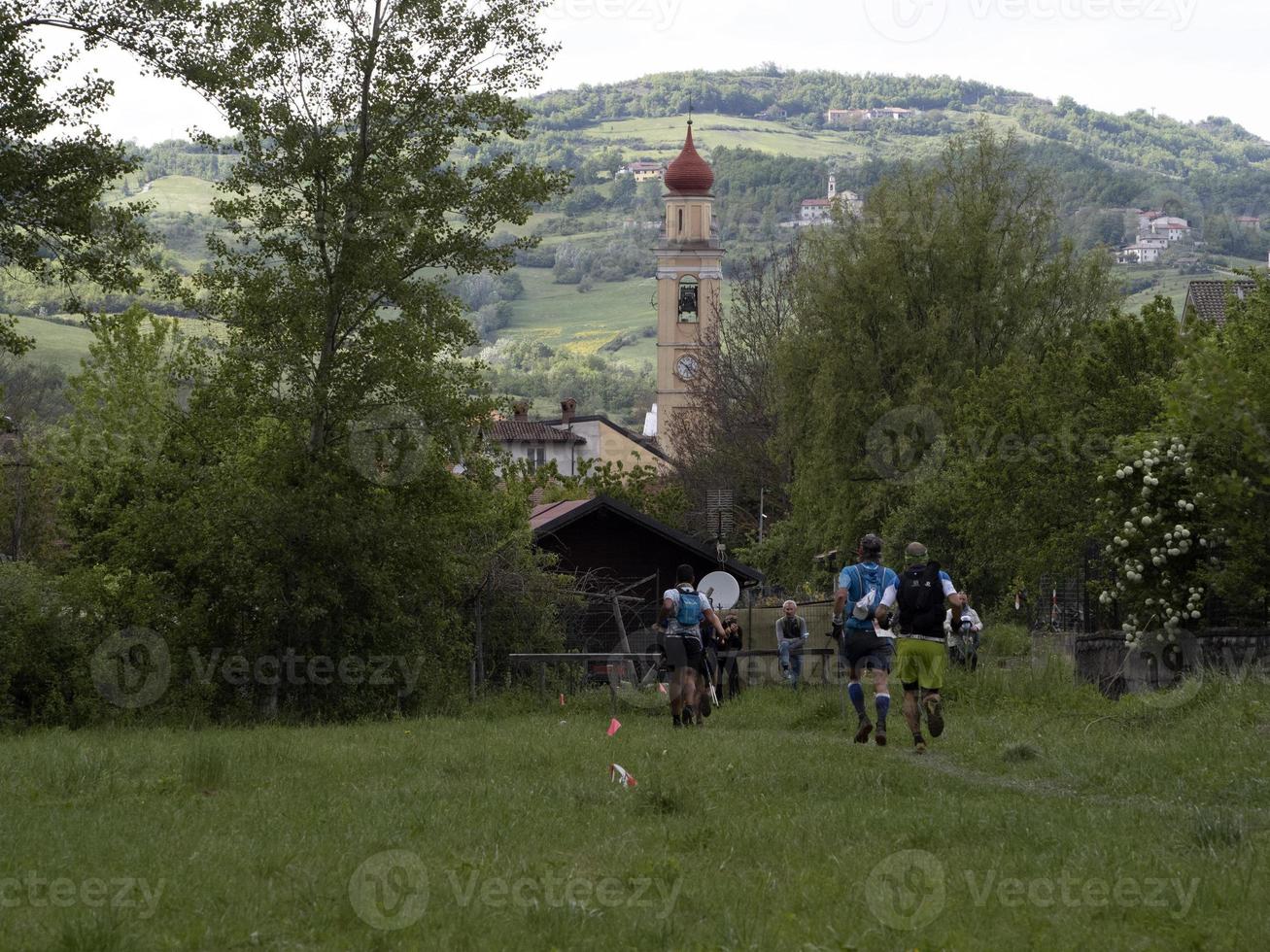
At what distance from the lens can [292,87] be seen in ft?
89.1

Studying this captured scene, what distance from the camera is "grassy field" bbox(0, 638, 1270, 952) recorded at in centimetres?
731

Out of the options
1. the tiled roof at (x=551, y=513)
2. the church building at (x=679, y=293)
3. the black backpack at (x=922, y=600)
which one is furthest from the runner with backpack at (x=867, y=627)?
the church building at (x=679, y=293)

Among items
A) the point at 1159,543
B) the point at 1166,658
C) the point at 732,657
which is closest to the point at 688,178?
the point at 732,657

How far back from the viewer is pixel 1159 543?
2484 centimetres

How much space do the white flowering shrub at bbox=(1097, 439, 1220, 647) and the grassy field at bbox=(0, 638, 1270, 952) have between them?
7992 millimetres

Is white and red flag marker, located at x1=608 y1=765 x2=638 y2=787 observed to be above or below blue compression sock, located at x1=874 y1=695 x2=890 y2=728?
below

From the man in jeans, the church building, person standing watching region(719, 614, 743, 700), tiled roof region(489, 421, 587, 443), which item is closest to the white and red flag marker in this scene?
person standing watching region(719, 614, 743, 700)

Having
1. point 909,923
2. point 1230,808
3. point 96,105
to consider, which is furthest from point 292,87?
point 909,923

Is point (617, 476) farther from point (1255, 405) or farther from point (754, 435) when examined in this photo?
point (1255, 405)

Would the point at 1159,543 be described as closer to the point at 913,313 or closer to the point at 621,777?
the point at 621,777

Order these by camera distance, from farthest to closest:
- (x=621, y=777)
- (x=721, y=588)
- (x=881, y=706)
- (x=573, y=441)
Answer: (x=573, y=441) < (x=721, y=588) < (x=881, y=706) < (x=621, y=777)

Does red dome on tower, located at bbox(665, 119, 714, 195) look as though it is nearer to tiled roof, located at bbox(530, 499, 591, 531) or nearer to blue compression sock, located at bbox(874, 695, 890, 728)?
tiled roof, located at bbox(530, 499, 591, 531)

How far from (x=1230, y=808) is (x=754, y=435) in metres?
59.7

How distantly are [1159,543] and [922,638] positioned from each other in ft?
34.6
